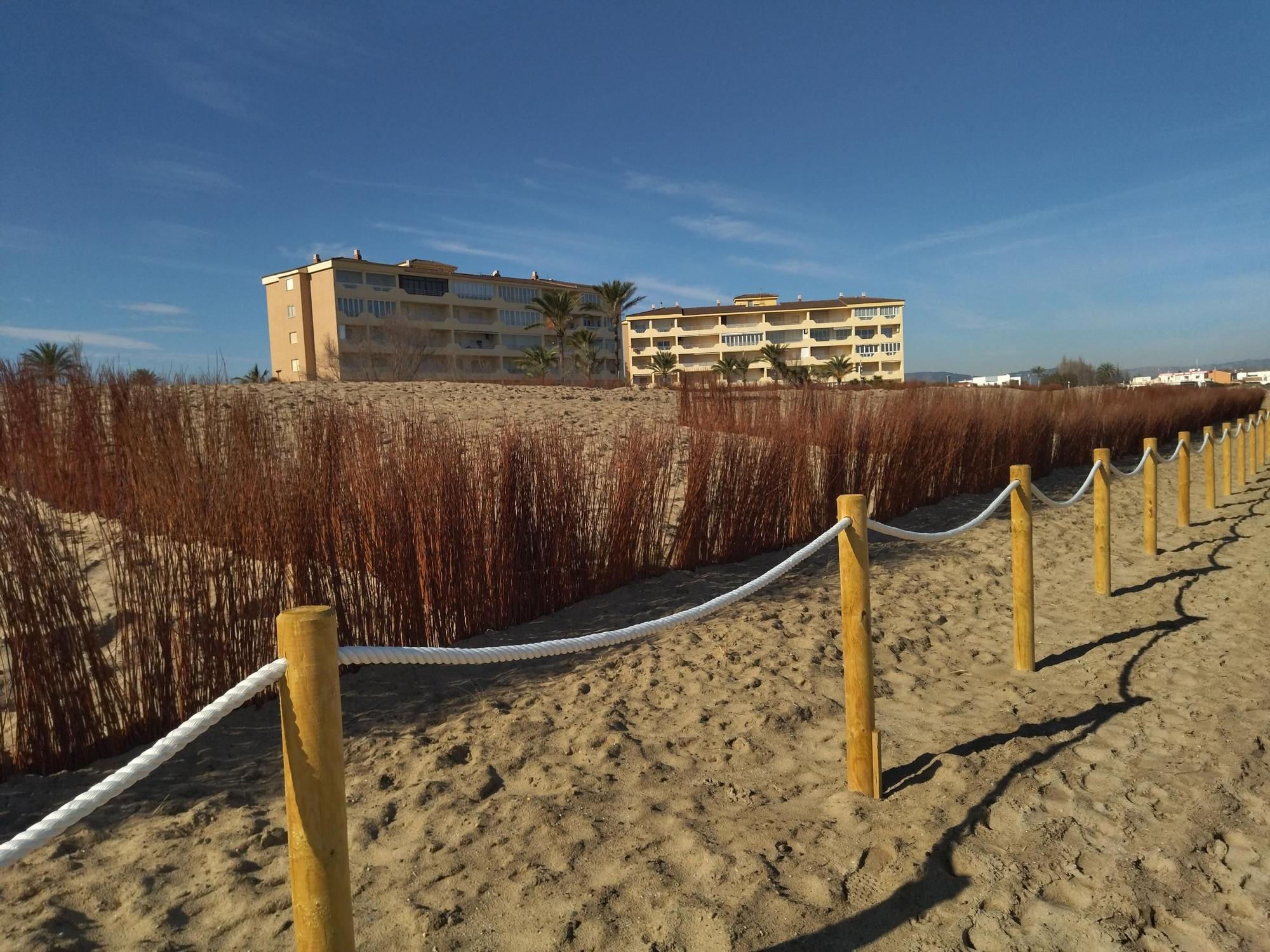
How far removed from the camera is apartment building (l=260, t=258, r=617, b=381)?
4138 cm

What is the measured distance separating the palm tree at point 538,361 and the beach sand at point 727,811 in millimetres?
37937

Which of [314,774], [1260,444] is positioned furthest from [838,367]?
[314,774]

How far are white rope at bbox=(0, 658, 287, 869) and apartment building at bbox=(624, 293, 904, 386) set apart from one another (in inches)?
2287

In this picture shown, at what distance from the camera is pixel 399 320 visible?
42.8m

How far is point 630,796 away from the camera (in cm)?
246

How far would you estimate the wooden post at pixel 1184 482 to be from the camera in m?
7.20

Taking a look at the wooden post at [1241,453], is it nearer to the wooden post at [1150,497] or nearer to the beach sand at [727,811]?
the wooden post at [1150,497]

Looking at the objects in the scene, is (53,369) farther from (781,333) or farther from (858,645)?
(781,333)

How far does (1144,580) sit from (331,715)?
5603mm

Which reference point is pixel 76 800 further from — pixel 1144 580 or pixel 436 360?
pixel 436 360

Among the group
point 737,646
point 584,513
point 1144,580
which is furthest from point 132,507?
point 1144,580

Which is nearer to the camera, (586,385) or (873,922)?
(873,922)

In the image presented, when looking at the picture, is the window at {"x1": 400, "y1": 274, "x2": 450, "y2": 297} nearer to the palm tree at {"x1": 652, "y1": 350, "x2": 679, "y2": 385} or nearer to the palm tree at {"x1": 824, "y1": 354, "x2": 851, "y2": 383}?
the palm tree at {"x1": 652, "y1": 350, "x2": 679, "y2": 385}

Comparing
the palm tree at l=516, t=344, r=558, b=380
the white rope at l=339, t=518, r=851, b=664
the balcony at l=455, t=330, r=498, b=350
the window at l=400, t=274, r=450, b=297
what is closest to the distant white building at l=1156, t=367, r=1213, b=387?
the palm tree at l=516, t=344, r=558, b=380
